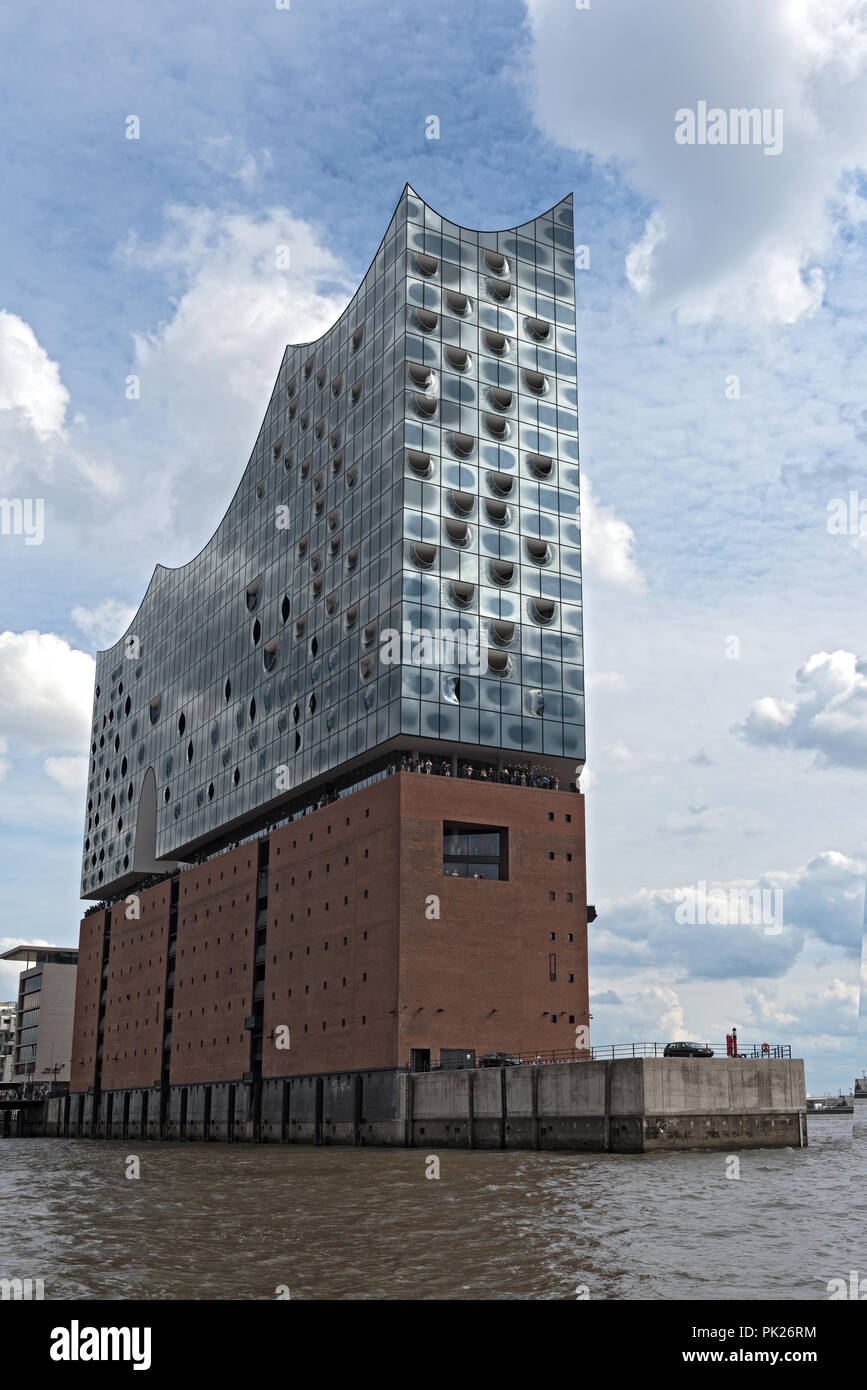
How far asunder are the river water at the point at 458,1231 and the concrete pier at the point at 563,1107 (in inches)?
98.0

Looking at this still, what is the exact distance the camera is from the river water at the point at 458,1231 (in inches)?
765

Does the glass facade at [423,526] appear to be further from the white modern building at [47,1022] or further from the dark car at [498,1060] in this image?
the white modern building at [47,1022]

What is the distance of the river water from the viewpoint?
19.4 metres

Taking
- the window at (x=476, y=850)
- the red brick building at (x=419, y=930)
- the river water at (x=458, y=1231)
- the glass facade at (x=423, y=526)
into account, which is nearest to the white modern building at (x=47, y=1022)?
the glass facade at (x=423, y=526)

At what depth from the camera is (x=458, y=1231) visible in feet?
84.9

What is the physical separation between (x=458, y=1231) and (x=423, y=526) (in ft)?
170

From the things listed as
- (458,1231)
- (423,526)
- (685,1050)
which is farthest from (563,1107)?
(423,526)

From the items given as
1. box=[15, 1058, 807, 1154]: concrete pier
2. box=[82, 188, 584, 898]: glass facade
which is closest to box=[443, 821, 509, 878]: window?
box=[82, 188, 584, 898]: glass facade

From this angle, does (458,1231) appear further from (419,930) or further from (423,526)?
(423,526)

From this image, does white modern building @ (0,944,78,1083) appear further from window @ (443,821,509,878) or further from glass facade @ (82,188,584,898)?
window @ (443,821,509,878)

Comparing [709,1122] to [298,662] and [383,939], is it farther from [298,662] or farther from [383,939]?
[298,662]

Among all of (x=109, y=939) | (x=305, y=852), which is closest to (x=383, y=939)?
(x=305, y=852)
